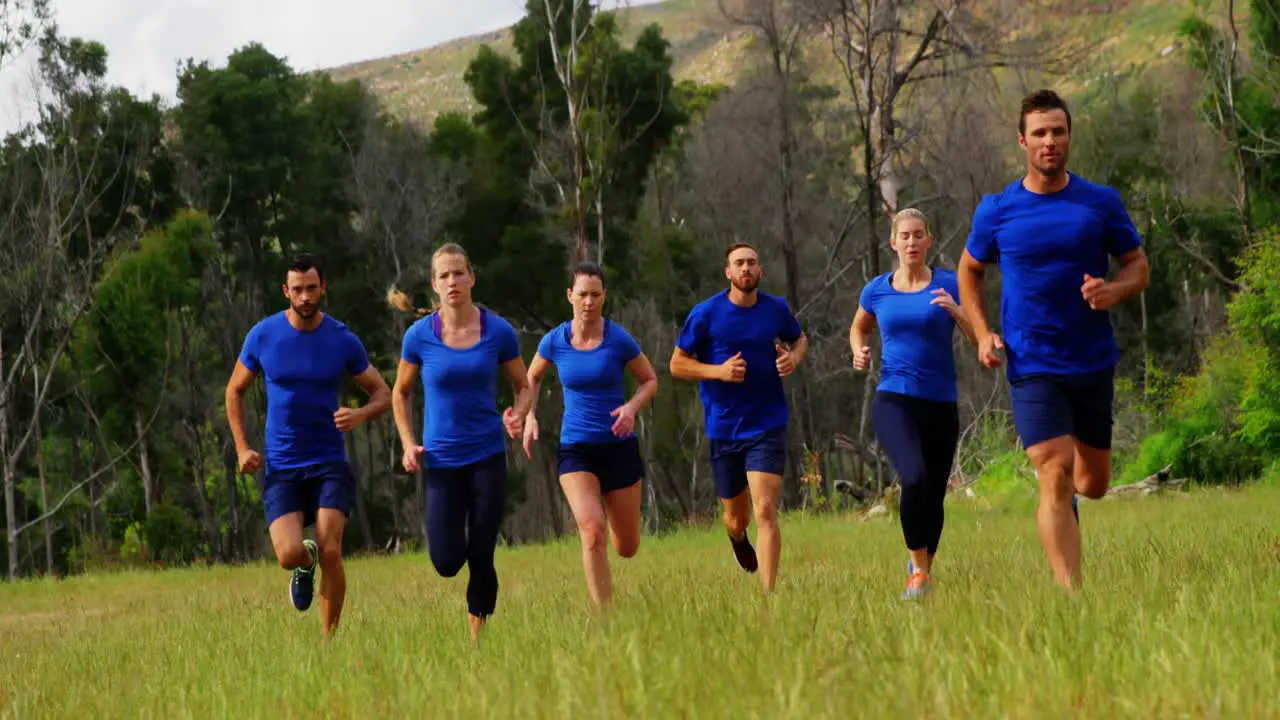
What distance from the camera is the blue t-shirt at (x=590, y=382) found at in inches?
334

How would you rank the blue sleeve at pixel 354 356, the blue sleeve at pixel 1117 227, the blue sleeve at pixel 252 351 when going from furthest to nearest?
the blue sleeve at pixel 354 356 < the blue sleeve at pixel 252 351 < the blue sleeve at pixel 1117 227

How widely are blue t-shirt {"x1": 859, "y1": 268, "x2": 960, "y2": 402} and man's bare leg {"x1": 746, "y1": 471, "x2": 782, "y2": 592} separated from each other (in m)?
1.04

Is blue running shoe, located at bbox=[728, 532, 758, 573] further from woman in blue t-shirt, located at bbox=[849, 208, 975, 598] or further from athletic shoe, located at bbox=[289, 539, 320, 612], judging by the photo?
athletic shoe, located at bbox=[289, 539, 320, 612]

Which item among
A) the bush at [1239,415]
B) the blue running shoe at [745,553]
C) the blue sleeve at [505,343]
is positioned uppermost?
the blue sleeve at [505,343]

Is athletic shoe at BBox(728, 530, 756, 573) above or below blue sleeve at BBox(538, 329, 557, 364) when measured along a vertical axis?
below

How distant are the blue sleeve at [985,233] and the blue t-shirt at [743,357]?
98.9 inches

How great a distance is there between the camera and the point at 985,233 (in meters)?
6.67

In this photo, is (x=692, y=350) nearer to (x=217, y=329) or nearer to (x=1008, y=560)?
(x=1008, y=560)

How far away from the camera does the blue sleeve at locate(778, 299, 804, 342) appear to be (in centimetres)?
941

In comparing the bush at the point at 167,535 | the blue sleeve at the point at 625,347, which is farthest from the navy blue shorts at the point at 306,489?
the bush at the point at 167,535

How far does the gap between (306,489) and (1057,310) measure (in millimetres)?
4784

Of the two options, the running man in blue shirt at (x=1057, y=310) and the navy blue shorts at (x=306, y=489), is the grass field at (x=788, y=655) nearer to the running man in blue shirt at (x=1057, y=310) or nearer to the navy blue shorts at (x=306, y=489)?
the running man in blue shirt at (x=1057, y=310)

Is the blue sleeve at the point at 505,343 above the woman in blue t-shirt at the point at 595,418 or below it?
above

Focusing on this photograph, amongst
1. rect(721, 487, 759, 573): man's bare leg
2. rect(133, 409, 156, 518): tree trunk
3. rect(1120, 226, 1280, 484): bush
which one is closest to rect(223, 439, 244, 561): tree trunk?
rect(133, 409, 156, 518): tree trunk
